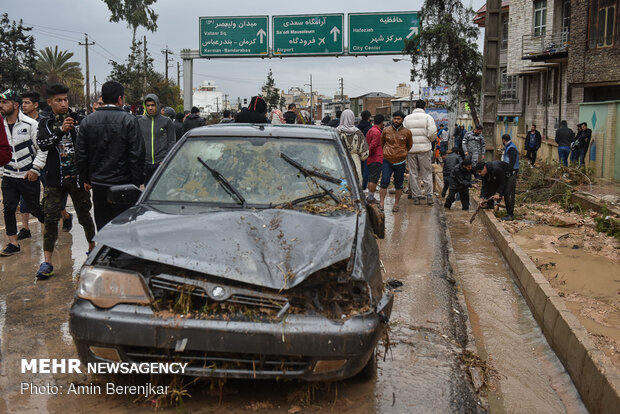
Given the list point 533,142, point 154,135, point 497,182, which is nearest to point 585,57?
point 533,142

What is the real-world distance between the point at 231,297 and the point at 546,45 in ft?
110

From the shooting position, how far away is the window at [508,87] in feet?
132

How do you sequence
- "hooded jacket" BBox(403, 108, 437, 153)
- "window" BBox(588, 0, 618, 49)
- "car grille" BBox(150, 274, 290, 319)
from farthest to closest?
"window" BBox(588, 0, 618, 49) → "hooded jacket" BBox(403, 108, 437, 153) → "car grille" BBox(150, 274, 290, 319)

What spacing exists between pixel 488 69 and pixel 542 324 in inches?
385

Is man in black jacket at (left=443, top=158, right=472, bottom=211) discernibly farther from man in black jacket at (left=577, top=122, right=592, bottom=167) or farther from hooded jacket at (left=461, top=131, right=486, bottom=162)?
man in black jacket at (left=577, top=122, right=592, bottom=167)

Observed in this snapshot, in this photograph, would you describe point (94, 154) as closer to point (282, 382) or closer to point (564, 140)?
point (282, 382)

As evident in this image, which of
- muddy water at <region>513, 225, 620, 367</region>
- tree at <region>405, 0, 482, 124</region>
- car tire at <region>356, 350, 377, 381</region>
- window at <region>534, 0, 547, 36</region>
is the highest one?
window at <region>534, 0, 547, 36</region>

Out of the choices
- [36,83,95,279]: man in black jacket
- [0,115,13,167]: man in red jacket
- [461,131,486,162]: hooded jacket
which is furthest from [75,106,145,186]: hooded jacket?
[461,131,486,162]: hooded jacket

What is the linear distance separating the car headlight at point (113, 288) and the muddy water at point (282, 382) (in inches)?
23.8

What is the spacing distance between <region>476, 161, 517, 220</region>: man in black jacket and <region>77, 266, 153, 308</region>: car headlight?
7.79m

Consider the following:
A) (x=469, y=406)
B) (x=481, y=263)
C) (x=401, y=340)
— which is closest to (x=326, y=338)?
(x=469, y=406)

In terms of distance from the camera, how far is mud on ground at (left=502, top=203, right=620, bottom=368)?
5.45 metres

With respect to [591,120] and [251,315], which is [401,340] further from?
[591,120]

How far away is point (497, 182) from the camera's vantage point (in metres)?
10.6
